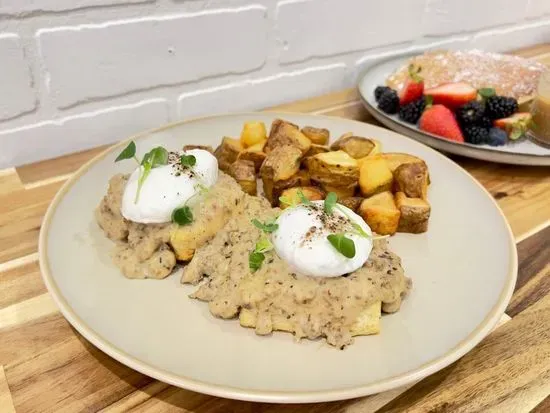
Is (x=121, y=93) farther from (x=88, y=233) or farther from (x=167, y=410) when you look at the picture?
(x=167, y=410)

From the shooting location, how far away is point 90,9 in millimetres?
1534

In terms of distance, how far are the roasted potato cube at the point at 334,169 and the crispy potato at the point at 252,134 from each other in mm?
225

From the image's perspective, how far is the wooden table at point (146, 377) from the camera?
3.19 feet

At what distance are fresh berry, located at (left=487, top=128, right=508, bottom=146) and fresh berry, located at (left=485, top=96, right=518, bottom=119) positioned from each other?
100 millimetres

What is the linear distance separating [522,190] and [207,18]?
1.15 m

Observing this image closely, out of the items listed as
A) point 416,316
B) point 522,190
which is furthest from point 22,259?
point 522,190

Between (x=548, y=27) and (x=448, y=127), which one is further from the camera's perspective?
(x=548, y=27)

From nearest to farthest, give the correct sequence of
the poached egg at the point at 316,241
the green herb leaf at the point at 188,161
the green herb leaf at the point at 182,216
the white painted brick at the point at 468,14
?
the poached egg at the point at 316,241 → the green herb leaf at the point at 182,216 → the green herb leaf at the point at 188,161 → the white painted brick at the point at 468,14

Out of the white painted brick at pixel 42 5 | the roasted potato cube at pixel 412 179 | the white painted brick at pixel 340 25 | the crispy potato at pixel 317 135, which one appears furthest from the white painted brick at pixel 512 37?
the white painted brick at pixel 42 5

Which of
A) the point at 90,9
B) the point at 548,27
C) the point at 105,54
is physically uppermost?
the point at 90,9

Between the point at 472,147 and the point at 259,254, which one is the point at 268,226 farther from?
the point at 472,147

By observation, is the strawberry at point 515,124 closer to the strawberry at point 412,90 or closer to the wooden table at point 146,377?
the strawberry at point 412,90

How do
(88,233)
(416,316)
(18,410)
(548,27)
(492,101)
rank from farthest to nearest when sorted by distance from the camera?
1. (548,27)
2. (492,101)
3. (88,233)
4. (416,316)
5. (18,410)

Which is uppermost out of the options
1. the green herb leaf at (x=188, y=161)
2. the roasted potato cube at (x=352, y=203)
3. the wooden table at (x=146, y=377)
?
the green herb leaf at (x=188, y=161)
